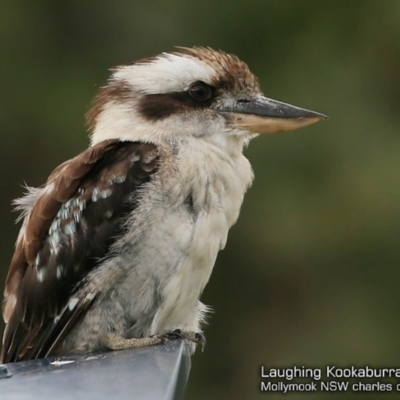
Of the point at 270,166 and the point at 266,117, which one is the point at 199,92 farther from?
the point at 270,166

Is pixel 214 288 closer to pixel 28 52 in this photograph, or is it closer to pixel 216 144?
pixel 28 52

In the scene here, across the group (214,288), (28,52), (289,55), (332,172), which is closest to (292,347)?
(214,288)

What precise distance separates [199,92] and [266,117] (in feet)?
0.90

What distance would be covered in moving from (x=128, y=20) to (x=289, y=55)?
1.29 m

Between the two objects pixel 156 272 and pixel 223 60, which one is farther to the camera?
pixel 223 60

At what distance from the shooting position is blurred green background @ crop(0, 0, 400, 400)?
8.64m

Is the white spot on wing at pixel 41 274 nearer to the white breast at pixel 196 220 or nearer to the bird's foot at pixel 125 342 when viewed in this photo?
the bird's foot at pixel 125 342

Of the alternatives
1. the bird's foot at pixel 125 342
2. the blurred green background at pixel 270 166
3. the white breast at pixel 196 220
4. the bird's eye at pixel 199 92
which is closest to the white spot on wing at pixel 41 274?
the bird's foot at pixel 125 342

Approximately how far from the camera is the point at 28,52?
929cm

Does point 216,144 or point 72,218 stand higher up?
point 216,144

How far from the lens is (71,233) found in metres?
4.21

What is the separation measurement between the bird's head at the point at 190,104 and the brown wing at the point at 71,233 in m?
0.25

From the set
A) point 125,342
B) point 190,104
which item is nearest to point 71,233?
point 125,342

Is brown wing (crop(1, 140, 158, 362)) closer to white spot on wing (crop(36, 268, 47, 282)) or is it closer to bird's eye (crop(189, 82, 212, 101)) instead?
white spot on wing (crop(36, 268, 47, 282))
